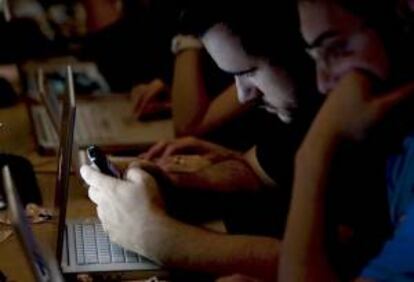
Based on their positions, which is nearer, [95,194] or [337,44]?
[337,44]

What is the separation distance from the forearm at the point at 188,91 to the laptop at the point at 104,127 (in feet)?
0.16

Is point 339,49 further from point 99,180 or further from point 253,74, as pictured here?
point 99,180

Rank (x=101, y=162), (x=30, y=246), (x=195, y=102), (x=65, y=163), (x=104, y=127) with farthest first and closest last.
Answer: (x=195, y=102) → (x=104, y=127) → (x=101, y=162) → (x=65, y=163) → (x=30, y=246)

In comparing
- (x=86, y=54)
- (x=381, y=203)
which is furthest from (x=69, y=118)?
(x=86, y=54)

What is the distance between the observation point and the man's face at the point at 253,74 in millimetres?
1557

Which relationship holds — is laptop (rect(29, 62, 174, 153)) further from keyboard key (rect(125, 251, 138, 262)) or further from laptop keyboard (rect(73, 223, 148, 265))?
keyboard key (rect(125, 251, 138, 262))

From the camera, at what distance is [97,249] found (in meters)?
1.75

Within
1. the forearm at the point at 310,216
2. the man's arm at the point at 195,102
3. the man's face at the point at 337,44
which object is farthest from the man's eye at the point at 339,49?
the man's arm at the point at 195,102

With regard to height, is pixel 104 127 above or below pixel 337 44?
below

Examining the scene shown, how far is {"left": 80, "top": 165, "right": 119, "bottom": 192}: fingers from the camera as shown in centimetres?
178

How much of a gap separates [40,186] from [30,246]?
859 mm

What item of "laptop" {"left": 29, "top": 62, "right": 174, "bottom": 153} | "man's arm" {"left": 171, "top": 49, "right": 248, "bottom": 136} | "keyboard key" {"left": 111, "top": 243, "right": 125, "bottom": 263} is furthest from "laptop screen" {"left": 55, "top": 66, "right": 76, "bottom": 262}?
"man's arm" {"left": 171, "top": 49, "right": 248, "bottom": 136}

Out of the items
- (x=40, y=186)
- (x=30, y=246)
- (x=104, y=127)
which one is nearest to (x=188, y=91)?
(x=104, y=127)

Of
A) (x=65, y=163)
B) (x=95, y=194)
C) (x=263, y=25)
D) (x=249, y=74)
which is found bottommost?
(x=95, y=194)
